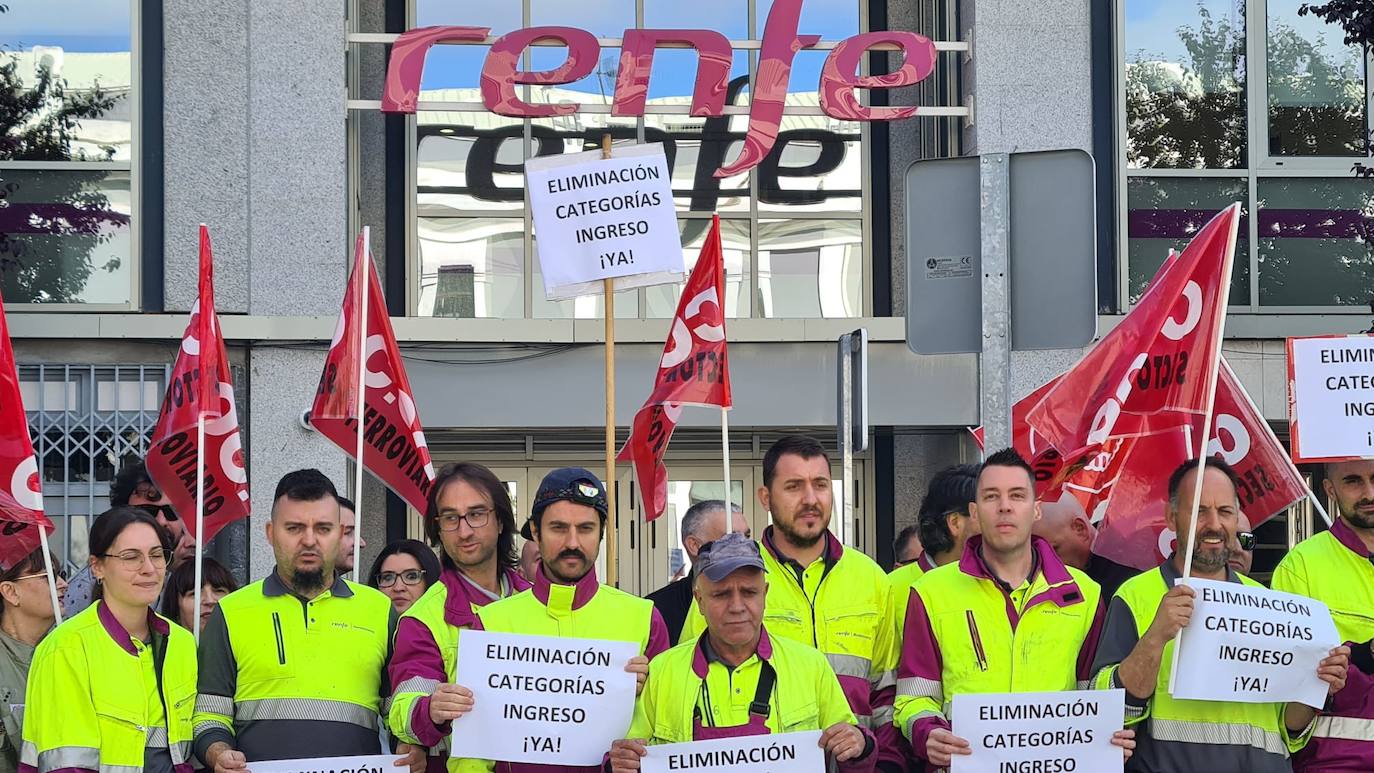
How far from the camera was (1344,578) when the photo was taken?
235 inches

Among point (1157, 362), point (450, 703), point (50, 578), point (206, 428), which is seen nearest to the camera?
point (450, 703)

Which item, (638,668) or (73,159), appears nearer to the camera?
(638,668)

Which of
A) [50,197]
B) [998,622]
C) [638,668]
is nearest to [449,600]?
[638,668]

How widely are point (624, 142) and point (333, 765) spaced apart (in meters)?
9.57

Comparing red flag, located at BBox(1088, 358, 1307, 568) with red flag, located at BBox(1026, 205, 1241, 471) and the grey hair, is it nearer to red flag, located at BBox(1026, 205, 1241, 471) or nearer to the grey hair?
red flag, located at BBox(1026, 205, 1241, 471)

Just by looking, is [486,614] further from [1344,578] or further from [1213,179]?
[1213,179]

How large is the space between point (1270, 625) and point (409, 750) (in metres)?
2.76

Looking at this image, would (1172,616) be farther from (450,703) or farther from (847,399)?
(847,399)

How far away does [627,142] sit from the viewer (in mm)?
14578

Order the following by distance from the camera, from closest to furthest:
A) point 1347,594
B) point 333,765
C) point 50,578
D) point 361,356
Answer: point 333,765 → point 1347,594 → point 50,578 → point 361,356

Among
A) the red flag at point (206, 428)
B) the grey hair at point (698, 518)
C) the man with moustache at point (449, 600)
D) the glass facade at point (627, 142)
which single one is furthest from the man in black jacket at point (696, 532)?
the glass facade at point (627, 142)

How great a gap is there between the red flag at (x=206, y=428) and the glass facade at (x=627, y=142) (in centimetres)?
664

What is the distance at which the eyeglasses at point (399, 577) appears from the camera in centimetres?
774

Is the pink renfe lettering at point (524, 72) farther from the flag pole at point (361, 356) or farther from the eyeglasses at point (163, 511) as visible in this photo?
the eyeglasses at point (163, 511)
